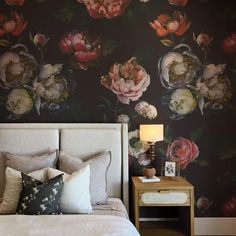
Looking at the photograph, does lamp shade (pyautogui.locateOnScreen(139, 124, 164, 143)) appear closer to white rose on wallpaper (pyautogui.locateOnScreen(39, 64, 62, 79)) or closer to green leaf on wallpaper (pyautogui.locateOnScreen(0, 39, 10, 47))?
white rose on wallpaper (pyautogui.locateOnScreen(39, 64, 62, 79))

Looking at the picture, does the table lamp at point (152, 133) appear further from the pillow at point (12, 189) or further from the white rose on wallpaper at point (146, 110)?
the pillow at point (12, 189)

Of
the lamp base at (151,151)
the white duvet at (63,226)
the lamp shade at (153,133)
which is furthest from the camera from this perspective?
the lamp base at (151,151)

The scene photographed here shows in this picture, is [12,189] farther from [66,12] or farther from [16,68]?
[66,12]

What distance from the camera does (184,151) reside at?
3.77 m

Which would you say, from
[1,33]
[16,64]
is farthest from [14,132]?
[1,33]

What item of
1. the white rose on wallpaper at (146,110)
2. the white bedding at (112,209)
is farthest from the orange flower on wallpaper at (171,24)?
the white bedding at (112,209)

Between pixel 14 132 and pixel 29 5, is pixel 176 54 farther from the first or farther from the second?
pixel 14 132

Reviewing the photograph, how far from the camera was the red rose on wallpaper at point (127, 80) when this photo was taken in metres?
3.75

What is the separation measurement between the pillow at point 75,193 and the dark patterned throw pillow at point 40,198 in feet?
0.23

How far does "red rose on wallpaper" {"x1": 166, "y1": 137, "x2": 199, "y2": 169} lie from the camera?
3768mm

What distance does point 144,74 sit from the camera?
376cm

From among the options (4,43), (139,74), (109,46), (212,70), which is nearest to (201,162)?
(212,70)

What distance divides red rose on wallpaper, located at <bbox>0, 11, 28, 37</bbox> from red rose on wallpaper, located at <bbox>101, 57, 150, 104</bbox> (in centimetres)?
108

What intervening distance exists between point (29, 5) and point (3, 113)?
122 cm
